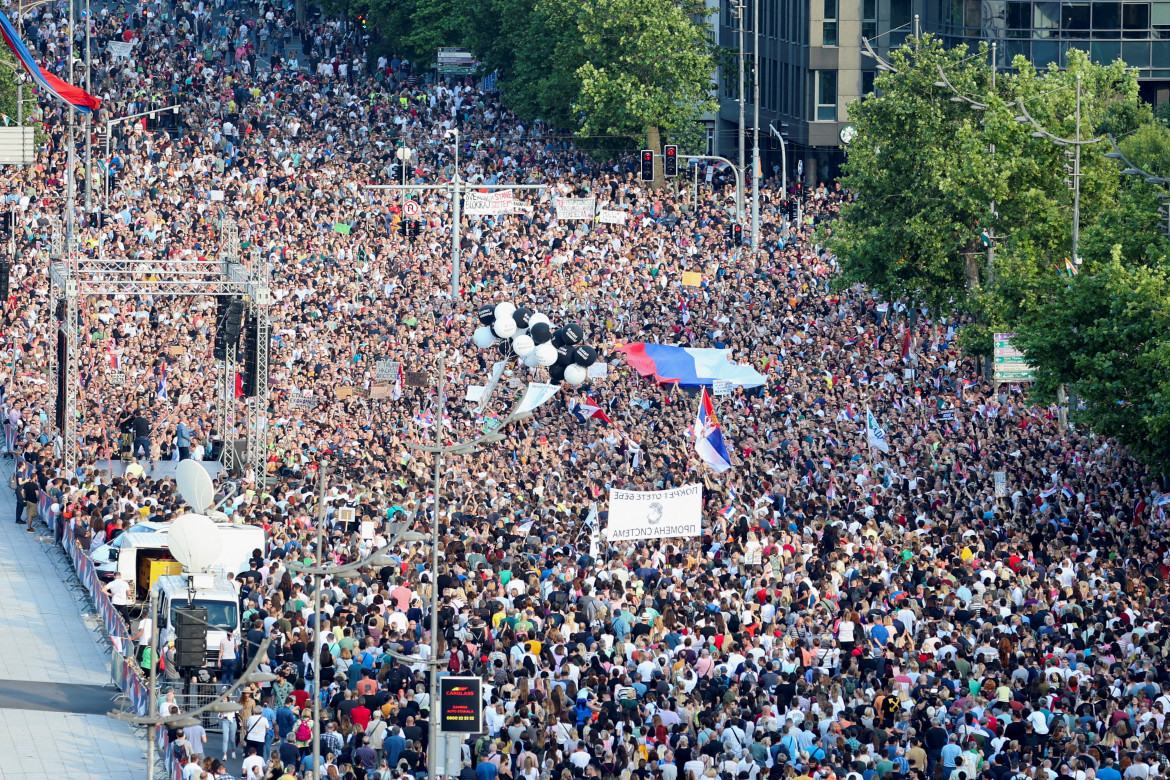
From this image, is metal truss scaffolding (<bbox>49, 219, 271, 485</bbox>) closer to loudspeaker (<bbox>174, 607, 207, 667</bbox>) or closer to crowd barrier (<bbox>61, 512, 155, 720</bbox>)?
crowd barrier (<bbox>61, 512, 155, 720</bbox>)

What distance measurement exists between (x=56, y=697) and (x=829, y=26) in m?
54.3

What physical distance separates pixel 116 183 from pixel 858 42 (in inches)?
1052

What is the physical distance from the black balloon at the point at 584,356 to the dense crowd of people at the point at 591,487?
1.27m

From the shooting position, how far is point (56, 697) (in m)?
31.5

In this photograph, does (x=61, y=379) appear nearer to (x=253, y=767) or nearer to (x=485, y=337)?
(x=485, y=337)

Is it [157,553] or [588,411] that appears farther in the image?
[588,411]

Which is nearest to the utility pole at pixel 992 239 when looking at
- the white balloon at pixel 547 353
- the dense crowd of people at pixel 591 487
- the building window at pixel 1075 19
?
the dense crowd of people at pixel 591 487

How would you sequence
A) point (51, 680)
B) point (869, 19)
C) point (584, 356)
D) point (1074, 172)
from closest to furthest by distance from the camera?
point (51, 680), point (1074, 172), point (584, 356), point (869, 19)

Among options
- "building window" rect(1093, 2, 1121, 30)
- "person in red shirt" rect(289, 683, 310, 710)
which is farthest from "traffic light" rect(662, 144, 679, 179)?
"person in red shirt" rect(289, 683, 310, 710)

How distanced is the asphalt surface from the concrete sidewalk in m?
0.01

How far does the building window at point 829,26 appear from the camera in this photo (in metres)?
80.6

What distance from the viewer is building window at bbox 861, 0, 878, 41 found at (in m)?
79.4

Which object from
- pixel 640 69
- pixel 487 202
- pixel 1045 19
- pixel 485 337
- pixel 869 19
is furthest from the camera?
pixel 869 19

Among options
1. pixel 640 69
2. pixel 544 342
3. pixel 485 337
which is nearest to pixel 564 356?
pixel 544 342
